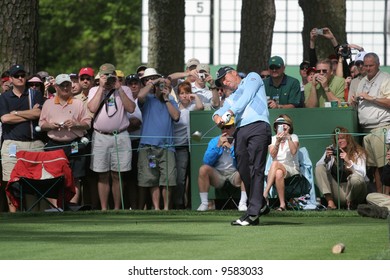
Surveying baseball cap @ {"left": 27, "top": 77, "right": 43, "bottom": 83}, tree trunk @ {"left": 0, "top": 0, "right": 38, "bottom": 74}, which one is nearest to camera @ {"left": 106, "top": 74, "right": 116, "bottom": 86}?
baseball cap @ {"left": 27, "top": 77, "right": 43, "bottom": 83}

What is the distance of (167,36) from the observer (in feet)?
113

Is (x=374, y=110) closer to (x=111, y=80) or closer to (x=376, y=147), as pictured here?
(x=376, y=147)

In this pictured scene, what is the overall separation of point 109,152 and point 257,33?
34.9 feet

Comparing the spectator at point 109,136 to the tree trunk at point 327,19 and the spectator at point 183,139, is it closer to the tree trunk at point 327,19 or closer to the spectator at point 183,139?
the spectator at point 183,139

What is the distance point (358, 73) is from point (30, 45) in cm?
618

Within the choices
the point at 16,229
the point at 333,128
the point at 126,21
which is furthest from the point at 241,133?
the point at 126,21

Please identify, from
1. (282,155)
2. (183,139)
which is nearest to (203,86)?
(183,139)

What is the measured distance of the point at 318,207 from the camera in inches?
957

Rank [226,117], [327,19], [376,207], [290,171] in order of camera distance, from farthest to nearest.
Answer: [327,19] < [290,171] < [376,207] < [226,117]

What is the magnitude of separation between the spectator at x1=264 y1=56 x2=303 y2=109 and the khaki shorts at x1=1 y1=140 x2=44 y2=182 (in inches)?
157

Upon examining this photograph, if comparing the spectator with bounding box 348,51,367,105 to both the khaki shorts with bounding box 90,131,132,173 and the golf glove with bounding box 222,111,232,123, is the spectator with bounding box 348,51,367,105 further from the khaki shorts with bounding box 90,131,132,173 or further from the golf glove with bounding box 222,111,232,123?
the golf glove with bounding box 222,111,232,123

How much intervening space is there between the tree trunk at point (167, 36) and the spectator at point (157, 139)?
31.2 feet

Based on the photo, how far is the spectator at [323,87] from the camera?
25.0 metres
